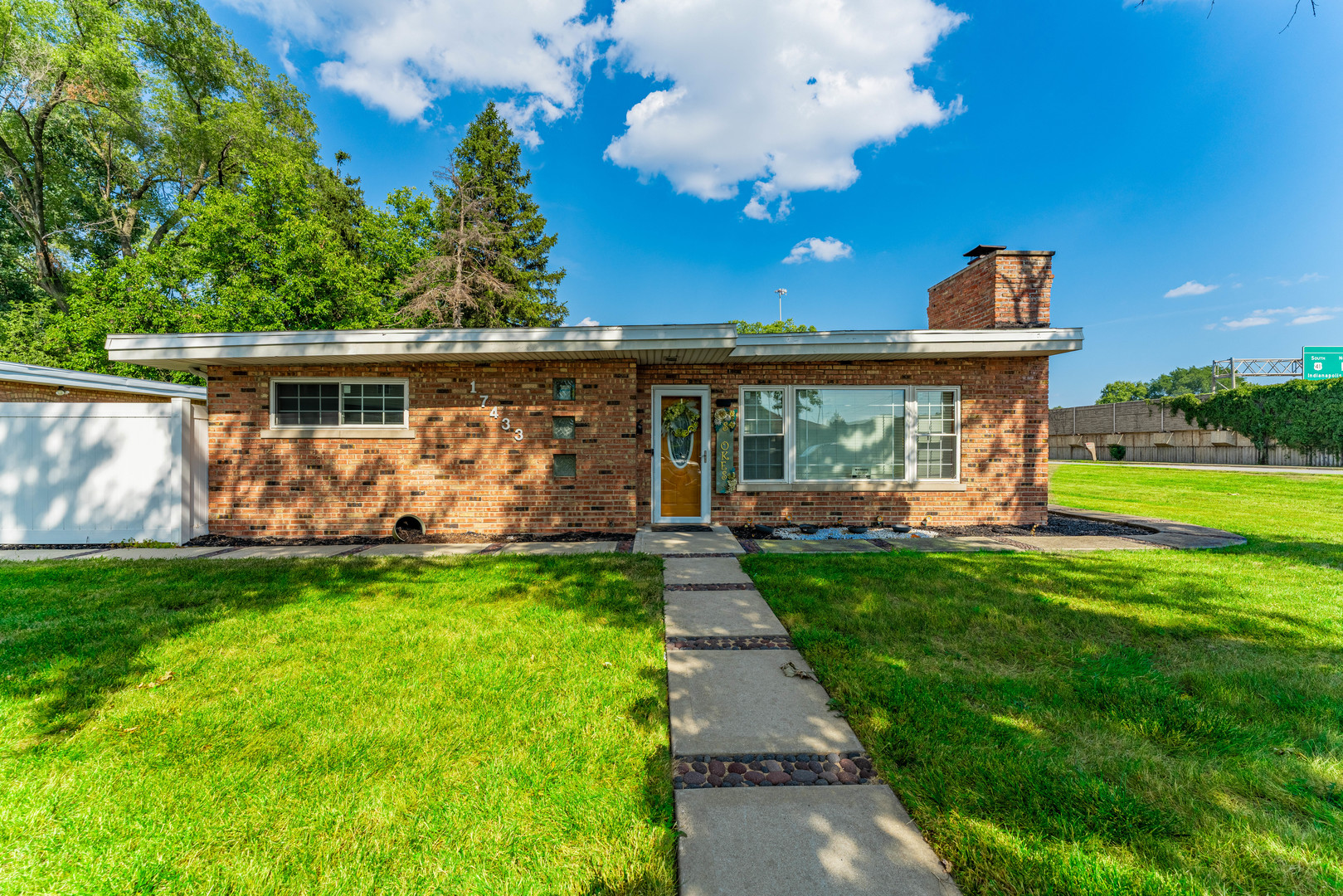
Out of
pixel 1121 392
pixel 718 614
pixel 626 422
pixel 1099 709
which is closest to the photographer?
pixel 1099 709

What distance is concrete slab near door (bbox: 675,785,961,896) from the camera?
5.22 ft

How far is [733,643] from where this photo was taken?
3.50 m

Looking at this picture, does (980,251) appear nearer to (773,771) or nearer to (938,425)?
(938,425)

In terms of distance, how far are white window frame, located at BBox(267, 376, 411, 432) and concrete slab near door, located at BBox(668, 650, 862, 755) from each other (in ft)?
19.0

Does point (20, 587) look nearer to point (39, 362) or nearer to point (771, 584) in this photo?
point (771, 584)

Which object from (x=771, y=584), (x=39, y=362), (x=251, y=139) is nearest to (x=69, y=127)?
(x=251, y=139)

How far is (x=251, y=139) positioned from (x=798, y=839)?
81.9 feet

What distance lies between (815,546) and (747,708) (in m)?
4.08

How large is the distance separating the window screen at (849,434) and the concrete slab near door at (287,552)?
6.46 meters

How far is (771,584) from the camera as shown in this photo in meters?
4.75

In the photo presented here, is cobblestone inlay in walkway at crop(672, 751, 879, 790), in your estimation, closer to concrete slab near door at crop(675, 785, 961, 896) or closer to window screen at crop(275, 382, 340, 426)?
concrete slab near door at crop(675, 785, 961, 896)

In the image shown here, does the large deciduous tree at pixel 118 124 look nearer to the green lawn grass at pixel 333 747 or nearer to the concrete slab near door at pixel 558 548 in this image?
the concrete slab near door at pixel 558 548

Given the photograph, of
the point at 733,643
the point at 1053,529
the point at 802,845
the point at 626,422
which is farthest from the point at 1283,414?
the point at 802,845

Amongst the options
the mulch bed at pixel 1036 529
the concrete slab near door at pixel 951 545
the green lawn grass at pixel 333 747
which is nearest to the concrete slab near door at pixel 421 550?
the green lawn grass at pixel 333 747
